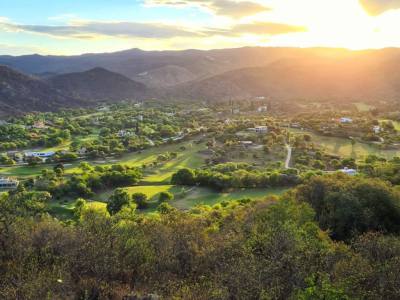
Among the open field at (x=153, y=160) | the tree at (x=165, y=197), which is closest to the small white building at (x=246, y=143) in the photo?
the open field at (x=153, y=160)

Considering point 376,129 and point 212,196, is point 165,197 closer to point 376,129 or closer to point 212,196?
point 212,196

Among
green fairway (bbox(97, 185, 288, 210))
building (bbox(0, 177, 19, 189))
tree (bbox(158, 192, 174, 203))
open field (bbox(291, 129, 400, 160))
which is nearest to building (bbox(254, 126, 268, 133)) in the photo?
open field (bbox(291, 129, 400, 160))

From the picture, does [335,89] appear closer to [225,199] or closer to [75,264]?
[225,199]

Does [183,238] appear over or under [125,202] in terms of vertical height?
over

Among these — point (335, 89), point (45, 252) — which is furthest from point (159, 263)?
point (335, 89)

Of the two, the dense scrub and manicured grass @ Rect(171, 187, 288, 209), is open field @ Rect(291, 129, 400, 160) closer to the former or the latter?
manicured grass @ Rect(171, 187, 288, 209)

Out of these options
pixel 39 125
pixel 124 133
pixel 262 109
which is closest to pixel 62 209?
pixel 124 133
